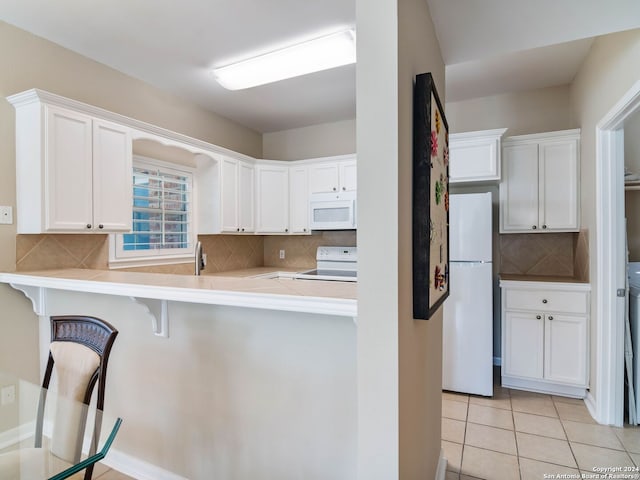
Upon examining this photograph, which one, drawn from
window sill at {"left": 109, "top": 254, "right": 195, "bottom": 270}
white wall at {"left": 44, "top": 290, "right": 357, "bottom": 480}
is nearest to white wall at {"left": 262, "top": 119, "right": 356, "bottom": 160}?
window sill at {"left": 109, "top": 254, "right": 195, "bottom": 270}

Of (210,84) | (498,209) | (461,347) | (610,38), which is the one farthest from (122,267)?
(610,38)

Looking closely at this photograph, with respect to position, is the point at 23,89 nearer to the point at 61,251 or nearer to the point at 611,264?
the point at 61,251

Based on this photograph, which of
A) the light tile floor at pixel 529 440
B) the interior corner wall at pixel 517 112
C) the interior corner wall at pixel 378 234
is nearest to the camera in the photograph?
the interior corner wall at pixel 378 234

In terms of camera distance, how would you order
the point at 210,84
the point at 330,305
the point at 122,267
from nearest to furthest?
the point at 330,305, the point at 122,267, the point at 210,84

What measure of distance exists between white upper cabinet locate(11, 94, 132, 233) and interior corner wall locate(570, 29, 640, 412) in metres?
3.32

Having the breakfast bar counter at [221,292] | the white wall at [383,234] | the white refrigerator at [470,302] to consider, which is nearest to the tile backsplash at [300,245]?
the white refrigerator at [470,302]

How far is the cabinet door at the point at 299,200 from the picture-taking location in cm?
413

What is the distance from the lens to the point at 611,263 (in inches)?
93.7

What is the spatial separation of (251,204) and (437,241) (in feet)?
9.62

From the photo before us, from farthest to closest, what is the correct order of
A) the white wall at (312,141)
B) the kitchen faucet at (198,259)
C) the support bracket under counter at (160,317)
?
the white wall at (312,141) < the kitchen faucet at (198,259) < the support bracket under counter at (160,317)

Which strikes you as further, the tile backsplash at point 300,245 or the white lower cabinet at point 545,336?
the tile backsplash at point 300,245

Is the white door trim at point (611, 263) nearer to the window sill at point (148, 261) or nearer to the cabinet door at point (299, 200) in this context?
the cabinet door at point (299, 200)

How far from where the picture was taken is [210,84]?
318cm

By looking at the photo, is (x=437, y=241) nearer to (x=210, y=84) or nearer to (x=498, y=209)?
(x=498, y=209)
